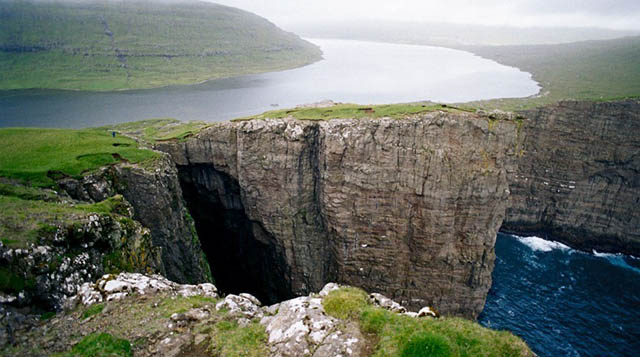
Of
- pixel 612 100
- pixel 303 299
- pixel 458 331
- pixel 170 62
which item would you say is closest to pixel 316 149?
pixel 303 299

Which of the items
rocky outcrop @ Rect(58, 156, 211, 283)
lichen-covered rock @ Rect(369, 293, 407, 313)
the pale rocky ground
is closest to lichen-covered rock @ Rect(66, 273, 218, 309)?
the pale rocky ground

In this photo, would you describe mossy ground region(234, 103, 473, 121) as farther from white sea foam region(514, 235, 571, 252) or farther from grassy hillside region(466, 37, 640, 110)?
grassy hillside region(466, 37, 640, 110)

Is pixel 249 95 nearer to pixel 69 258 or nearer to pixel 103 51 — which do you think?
pixel 103 51

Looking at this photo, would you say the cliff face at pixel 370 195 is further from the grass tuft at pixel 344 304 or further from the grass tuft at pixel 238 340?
the grass tuft at pixel 238 340

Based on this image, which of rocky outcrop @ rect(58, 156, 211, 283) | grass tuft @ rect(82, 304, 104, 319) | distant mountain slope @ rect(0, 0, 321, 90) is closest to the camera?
grass tuft @ rect(82, 304, 104, 319)

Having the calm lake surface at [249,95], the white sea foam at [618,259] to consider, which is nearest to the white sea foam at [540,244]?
the white sea foam at [618,259]

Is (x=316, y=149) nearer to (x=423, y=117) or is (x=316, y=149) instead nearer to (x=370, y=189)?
(x=370, y=189)
